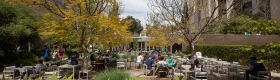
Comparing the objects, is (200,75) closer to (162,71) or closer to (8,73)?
(162,71)

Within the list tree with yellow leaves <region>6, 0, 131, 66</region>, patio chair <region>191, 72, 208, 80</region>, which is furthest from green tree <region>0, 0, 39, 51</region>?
patio chair <region>191, 72, 208, 80</region>

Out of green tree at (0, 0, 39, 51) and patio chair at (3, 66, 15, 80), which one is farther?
green tree at (0, 0, 39, 51)

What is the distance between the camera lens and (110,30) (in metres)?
10.8

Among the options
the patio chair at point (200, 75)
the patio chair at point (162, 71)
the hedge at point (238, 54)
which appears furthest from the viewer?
the hedge at point (238, 54)

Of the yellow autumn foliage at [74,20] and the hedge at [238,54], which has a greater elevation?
the yellow autumn foliage at [74,20]

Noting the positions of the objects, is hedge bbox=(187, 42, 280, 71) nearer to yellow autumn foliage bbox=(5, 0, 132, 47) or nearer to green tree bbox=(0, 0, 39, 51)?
yellow autumn foliage bbox=(5, 0, 132, 47)

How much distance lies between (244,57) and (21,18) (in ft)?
53.8

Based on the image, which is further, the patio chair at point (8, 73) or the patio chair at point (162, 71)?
the patio chair at point (162, 71)

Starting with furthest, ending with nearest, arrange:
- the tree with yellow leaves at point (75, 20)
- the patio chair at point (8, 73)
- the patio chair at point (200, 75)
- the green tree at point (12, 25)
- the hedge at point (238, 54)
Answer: the green tree at point (12, 25) < the hedge at point (238, 54) < the tree with yellow leaves at point (75, 20) < the patio chair at point (8, 73) < the patio chair at point (200, 75)

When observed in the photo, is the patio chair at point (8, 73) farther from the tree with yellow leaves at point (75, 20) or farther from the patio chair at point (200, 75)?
the patio chair at point (200, 75)

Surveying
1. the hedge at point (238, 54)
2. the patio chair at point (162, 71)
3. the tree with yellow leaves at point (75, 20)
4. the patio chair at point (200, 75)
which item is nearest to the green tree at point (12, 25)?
the tree with yellow leaves at point (75, 20)

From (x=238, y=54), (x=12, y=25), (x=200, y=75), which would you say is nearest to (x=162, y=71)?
(x=200, y=75)

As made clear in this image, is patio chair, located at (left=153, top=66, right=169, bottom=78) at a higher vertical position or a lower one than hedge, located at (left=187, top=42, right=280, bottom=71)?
lower

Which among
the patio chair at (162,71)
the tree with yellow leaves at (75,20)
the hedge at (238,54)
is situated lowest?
the patio chair at (162,71)
